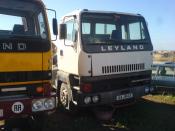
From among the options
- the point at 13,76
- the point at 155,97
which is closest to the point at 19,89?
the point at 13,76

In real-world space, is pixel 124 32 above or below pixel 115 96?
above

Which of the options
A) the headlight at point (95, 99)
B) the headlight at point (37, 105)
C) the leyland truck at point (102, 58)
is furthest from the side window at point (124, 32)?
the headlight at point (37, 105)

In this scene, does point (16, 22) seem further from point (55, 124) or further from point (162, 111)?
point (162, 111)

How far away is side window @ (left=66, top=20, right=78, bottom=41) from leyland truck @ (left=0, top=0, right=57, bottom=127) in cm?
138

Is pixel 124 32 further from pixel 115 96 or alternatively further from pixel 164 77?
pixel 164 77

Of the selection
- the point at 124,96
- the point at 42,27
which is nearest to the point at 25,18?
the point at 42,27

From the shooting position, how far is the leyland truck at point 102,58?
281 inches

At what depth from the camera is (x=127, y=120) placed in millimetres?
7516

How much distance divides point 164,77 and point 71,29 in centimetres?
439

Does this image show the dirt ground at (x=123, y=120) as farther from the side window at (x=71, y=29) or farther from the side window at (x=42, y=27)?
the side window at (x=71, y=29)

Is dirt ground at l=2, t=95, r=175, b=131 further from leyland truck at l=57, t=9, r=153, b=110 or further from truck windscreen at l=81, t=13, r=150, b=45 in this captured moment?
truck windscreen at l=81, t=13, r=150, b=45

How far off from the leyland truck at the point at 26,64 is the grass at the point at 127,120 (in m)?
1.46

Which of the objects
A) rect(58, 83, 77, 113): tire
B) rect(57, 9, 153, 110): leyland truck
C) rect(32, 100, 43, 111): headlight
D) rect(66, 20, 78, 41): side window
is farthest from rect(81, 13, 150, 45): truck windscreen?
rect(32, 100, 43, 111): headlight

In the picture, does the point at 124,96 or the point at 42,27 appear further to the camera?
the point at 124,96
